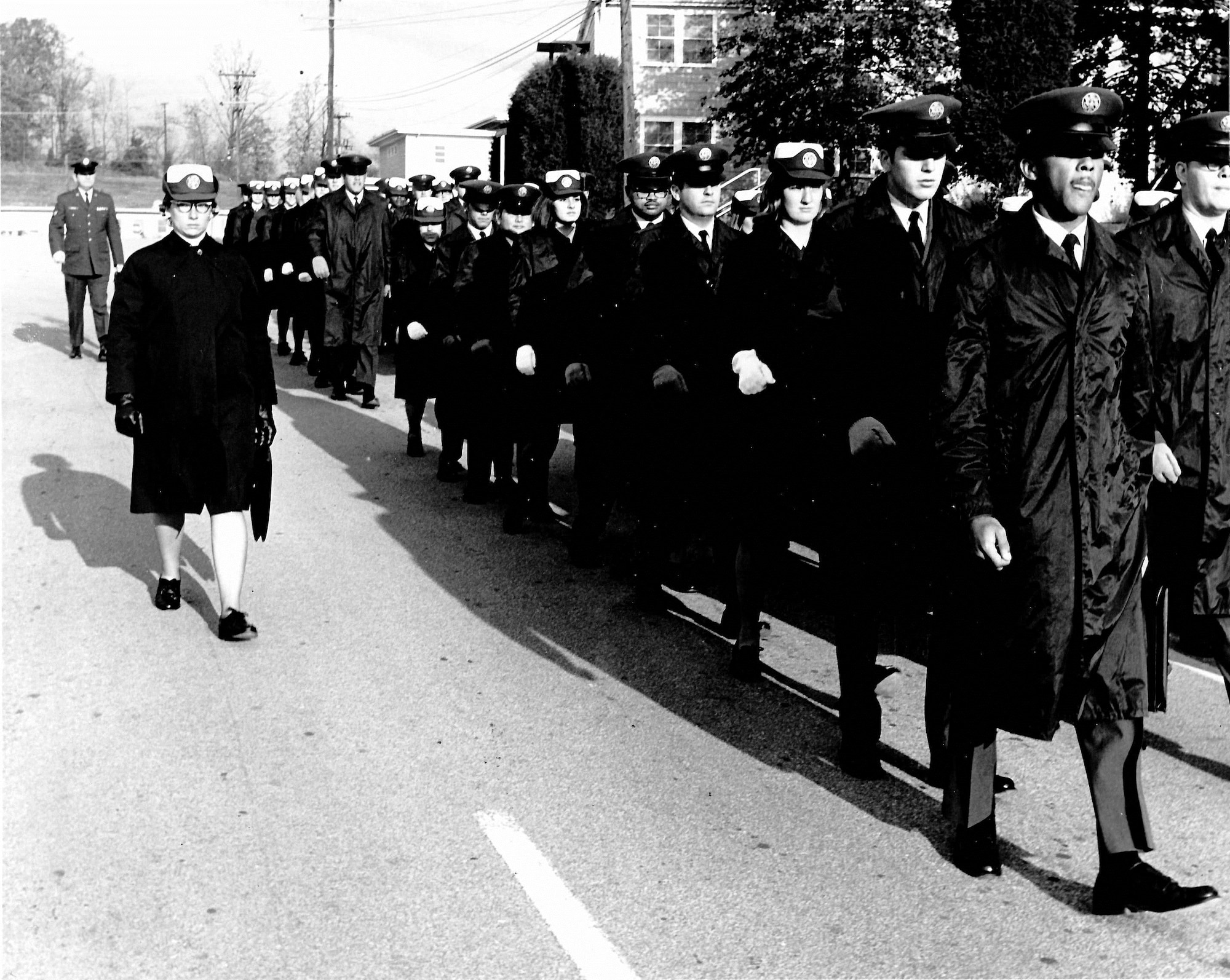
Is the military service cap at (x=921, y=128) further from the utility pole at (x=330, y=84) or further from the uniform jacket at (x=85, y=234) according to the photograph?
the utility pole at (x=330, y=84)

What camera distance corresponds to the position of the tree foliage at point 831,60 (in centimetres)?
4628

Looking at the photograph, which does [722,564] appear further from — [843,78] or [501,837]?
[843,78]

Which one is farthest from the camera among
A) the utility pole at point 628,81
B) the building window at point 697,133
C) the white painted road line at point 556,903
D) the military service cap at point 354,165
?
the building window at point 697,133

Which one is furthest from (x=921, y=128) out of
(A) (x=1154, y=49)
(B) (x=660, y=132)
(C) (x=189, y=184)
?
(B) (x=660, y=132)

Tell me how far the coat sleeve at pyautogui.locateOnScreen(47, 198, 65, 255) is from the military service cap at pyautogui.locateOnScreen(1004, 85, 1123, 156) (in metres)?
→ 16.0

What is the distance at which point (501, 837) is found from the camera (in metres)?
4.84

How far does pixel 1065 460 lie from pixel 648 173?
393 cm

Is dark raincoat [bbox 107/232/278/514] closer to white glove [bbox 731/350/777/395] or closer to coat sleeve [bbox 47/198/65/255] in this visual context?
white glove [bbox 731/350/777/395]

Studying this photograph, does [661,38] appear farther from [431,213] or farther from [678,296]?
[678,296]

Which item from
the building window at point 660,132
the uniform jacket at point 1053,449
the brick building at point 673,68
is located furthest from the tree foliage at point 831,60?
the uniform jacket at point 1053,449

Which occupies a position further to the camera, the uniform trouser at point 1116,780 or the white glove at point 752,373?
the white glove at point 752,373

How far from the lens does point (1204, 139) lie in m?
5.62

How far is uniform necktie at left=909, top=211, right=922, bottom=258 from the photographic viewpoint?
5.25m

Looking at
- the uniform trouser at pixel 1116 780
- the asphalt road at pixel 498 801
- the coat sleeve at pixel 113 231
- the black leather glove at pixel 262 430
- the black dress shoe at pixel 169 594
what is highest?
the coat sleeve at pixel 113 231
